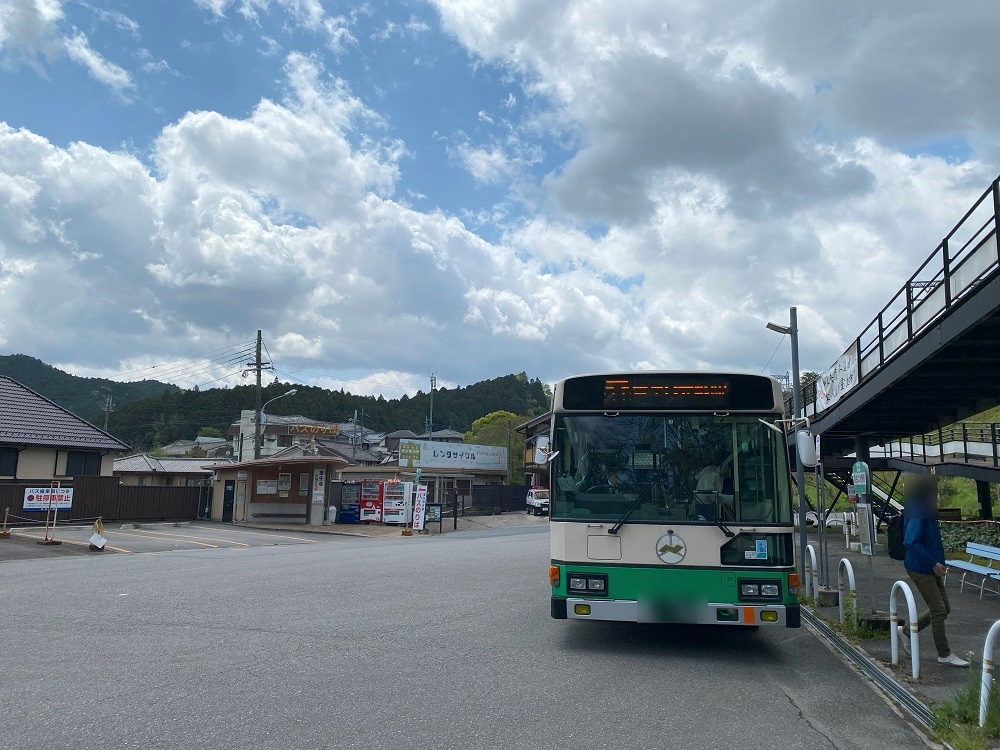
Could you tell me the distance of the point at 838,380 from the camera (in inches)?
654

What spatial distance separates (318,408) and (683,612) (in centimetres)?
11208

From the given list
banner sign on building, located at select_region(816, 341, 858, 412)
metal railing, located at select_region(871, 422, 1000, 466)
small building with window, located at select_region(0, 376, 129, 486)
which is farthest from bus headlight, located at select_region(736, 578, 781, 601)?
small building with window, located at select_region(0, 376, 129, 486)

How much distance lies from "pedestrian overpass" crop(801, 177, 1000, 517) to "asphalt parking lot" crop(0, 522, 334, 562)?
688 inches

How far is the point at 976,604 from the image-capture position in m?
11.9

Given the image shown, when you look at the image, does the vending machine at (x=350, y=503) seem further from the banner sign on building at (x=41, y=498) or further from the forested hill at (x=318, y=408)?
the forested hill at (x=318, y=408)

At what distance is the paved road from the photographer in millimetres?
5270

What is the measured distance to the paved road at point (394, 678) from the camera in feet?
17.3

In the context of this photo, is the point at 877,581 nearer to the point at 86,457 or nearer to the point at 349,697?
the point at 349,697

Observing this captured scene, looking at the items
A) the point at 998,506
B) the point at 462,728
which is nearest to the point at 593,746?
the point at 462,728

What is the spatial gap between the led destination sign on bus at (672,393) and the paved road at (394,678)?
2571 mm

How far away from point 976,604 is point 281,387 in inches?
4403

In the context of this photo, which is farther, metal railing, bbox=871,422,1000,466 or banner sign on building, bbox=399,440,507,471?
banner sign on building, bbox=399,440,507,471

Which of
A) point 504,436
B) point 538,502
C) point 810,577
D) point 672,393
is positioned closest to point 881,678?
point 672,393

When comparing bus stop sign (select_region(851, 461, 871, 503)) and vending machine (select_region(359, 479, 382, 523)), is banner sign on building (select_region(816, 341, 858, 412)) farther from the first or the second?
vending machine (select_region(359, 479, 382, 523))
